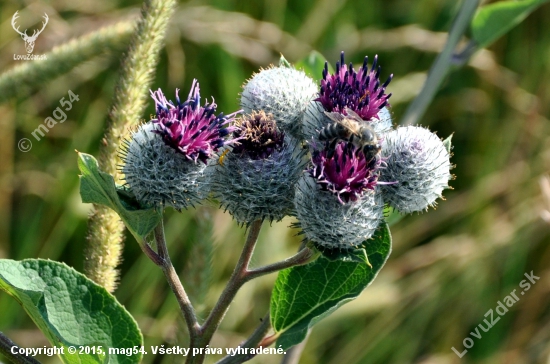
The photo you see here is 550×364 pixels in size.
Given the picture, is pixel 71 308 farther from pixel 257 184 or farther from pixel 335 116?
pixel 335 116

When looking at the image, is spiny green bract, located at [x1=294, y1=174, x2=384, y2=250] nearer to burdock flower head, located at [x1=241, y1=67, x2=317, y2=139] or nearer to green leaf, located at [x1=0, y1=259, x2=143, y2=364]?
burdock flower head, located at [x1=241, y1=67, x2=317, y2=139]

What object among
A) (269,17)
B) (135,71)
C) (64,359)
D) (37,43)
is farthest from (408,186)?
(269,17)

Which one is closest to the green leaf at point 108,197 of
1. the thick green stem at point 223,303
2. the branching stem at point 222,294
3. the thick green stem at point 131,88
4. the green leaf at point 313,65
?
the branching stem at point 222,294

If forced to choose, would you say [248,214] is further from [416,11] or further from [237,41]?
[416,11]

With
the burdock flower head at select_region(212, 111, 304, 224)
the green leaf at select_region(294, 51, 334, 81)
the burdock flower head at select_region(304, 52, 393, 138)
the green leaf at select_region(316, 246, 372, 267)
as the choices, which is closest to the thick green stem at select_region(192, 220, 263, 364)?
the burdock flower head at select_region(212, 111, 304, 224)

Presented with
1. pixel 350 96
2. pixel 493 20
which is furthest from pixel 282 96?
pixel 493 20

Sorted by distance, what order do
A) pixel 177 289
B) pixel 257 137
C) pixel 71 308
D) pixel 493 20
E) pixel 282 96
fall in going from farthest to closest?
pixel 493 20 < pixel 282 96 < pixel 257 137 < pixel 177 289 < pixel 71 308
